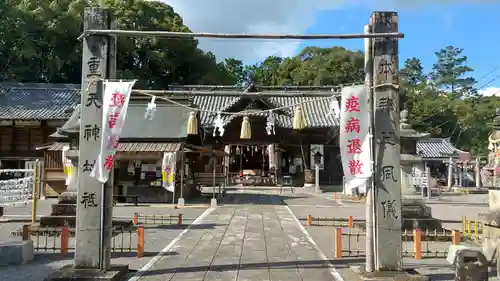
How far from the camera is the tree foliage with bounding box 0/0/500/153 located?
3666 cm

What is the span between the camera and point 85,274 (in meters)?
7.18

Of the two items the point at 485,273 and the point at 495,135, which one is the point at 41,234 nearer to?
the point at 485,273

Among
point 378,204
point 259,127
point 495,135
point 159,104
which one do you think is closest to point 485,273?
point 378,204

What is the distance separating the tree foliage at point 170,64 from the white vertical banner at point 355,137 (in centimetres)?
2104

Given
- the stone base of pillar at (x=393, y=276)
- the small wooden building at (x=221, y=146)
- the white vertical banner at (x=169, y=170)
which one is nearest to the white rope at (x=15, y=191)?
the white vertical banner at (x=169, y=170)

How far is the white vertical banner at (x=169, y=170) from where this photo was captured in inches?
797

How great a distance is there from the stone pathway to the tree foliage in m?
17.3

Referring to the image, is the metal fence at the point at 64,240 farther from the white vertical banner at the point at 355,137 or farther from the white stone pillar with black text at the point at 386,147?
the white stone pillar with black text at the point at 386,147

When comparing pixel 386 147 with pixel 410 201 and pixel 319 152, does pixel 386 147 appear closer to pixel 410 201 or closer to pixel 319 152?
pixel 410 201

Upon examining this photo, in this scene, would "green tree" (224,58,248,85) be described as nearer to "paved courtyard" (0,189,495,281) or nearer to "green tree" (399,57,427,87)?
"green tree" (399,57,427,87)

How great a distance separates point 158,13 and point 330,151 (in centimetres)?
2334

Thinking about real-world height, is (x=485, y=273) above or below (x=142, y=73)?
below

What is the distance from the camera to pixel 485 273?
627 cm

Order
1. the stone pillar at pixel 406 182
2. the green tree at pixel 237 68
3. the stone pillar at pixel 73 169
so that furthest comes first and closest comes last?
1. the green tree at pixel 237 68
2. the stone pillar at pixel 406 182
3. the stone pillar at pixel 73 169
